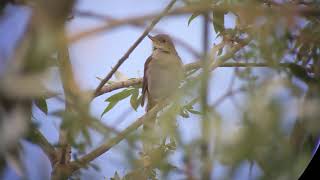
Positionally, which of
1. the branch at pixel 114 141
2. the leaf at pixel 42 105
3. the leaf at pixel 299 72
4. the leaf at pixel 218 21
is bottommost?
the branch at pixel 114 141

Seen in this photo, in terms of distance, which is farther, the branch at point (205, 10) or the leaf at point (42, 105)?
the leaf at point (42, 105)

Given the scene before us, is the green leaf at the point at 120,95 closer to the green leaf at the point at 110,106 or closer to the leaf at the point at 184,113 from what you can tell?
the green leaf at the point at 110,106

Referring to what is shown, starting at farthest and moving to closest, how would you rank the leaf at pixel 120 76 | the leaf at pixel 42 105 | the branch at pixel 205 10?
1. the leaf at pixel 120 76
2. the leaf at pixel 42 105
3. the branch at pixel 205 10

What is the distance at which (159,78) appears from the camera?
80cm

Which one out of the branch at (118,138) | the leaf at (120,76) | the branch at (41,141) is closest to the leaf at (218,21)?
Result: the branch at (118,138)

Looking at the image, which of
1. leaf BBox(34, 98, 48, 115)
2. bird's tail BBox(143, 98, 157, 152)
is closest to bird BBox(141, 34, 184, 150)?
bird's tail BBox(143, 98, 157, 152)

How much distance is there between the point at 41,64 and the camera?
0.46 m

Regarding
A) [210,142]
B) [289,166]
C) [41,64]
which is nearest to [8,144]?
[41,64]

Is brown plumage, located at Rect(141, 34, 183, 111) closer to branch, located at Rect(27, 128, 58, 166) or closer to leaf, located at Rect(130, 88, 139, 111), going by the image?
leaf, located at Rect(130, 88, 139, 111)

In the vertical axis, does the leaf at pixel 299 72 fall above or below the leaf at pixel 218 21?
below

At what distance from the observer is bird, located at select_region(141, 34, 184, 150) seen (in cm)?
67

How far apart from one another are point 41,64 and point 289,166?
0.33 metres

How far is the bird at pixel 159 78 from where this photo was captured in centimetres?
67

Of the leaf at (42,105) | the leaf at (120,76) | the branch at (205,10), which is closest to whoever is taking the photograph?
the branch at (205,10)
